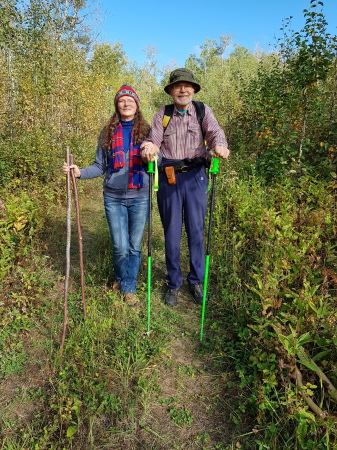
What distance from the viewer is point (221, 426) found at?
216 cm

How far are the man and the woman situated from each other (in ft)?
0.68

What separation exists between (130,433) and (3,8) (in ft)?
25.9

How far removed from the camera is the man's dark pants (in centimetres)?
330

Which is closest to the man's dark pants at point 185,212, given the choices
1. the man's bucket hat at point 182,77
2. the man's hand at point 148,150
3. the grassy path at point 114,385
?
the man's hand at point 148,150

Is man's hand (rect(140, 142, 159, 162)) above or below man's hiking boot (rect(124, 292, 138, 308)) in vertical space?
above

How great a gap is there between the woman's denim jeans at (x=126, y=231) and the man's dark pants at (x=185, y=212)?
25 cm

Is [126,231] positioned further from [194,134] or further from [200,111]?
[200,111]

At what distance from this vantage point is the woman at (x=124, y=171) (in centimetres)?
314

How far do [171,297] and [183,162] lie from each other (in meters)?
1.57

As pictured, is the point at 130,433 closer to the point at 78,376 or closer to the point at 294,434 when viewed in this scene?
the point at 78,376

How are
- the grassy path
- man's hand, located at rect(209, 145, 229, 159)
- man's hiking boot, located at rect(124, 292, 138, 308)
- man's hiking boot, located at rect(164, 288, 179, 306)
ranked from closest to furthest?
the grassy path → man's hand, located at rect(209, 145, 229, 159) → man's hiking boot, located at rect(124, 292, 138, 308) → man's hiking boot, located at rect(164, 288, 179, 306)

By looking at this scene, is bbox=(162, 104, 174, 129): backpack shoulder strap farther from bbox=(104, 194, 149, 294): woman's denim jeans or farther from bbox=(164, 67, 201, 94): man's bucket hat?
bbox=(104, 194, 149, 294): woman's denim jeans

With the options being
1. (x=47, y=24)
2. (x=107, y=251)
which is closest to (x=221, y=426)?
(x=107, y=251)

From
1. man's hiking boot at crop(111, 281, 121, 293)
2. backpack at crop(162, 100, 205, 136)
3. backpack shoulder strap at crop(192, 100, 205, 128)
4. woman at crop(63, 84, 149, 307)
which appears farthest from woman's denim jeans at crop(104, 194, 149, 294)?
backpack shoulder strap at crop(192, 100, 205, 128)
